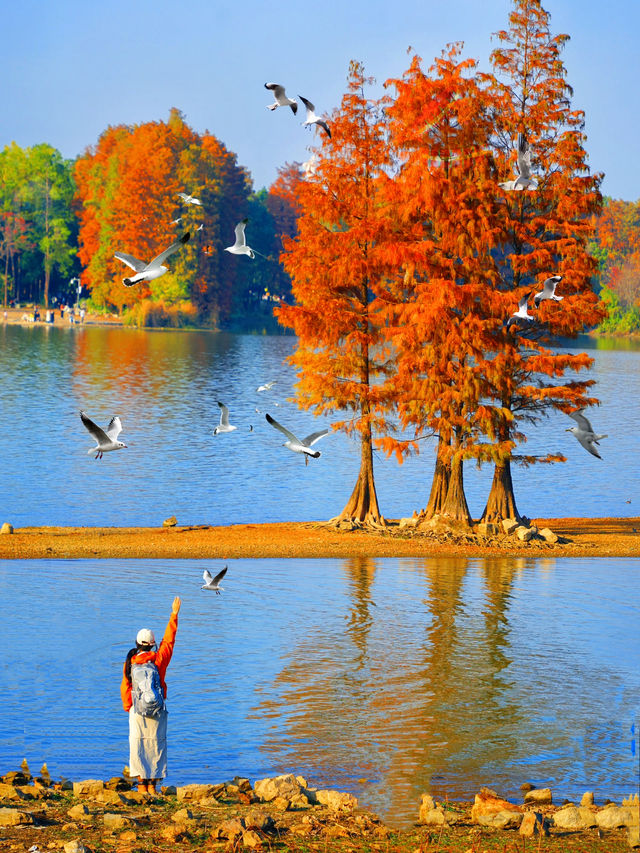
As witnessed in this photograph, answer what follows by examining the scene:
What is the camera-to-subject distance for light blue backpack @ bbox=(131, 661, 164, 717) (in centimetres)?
1207

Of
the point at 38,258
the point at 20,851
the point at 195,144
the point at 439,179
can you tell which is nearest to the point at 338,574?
the point at 439,179

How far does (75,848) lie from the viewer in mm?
9898

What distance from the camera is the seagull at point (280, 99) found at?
700 inches

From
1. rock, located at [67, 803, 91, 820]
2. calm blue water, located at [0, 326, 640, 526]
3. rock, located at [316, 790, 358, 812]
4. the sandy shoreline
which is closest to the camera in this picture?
rock, located at [67, 803, 91, 820]

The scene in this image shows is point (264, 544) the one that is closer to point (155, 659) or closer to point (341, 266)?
point (341, 266)

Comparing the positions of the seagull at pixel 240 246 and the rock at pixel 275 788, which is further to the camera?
the seagull at pixel 240 246

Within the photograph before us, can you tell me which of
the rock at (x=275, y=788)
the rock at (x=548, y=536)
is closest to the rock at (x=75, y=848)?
the rock at (x=275, y=788)

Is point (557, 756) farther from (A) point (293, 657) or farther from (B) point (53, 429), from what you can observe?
(B) point (53, 429)

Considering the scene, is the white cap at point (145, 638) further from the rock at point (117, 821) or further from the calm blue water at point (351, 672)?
the calm blue water at point (351, 672)

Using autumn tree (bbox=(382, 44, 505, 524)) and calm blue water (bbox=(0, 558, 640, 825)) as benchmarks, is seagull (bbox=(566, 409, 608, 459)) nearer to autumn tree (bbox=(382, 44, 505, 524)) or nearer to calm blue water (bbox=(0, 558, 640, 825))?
calm blue water (bbox=(0, 558, 640, 825))

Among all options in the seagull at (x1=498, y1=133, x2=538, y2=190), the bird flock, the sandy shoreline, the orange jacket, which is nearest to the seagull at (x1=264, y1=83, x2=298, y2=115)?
the bird flock

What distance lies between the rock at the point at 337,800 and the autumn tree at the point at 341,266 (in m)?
17.7

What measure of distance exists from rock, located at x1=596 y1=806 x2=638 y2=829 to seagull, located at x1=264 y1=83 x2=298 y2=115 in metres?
10.3

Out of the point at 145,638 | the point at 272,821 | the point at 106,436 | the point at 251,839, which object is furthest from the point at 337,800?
the point at 106,436
